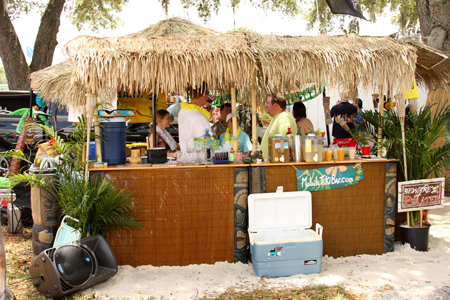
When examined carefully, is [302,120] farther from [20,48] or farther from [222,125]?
[20,48]

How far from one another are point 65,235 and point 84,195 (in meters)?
0.47

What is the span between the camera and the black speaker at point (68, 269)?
3.07 metres

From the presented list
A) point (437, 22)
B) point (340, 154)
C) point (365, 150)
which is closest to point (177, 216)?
point (340, 154)

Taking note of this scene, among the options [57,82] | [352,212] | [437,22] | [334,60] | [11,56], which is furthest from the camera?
[11,56]

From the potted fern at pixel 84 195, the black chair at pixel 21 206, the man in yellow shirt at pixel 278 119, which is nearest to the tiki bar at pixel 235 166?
the potted fern at pixel 84 195

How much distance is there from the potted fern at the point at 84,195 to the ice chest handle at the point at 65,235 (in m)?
0.08

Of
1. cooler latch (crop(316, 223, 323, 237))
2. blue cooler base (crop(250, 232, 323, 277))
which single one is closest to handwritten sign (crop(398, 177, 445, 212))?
cooler latch (crop(316, 223, 323, 237))

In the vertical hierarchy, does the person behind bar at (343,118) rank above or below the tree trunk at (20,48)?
below

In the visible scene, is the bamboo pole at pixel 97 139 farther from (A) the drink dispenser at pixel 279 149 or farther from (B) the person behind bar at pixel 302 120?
(B) the person behind bar at pixel 302 120

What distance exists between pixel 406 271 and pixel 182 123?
3.22 metres

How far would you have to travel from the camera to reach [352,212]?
4.12 meters

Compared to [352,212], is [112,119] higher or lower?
higher

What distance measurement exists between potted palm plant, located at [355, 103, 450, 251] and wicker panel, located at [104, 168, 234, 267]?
2.10m

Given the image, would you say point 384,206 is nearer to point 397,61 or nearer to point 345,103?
point 397,61
